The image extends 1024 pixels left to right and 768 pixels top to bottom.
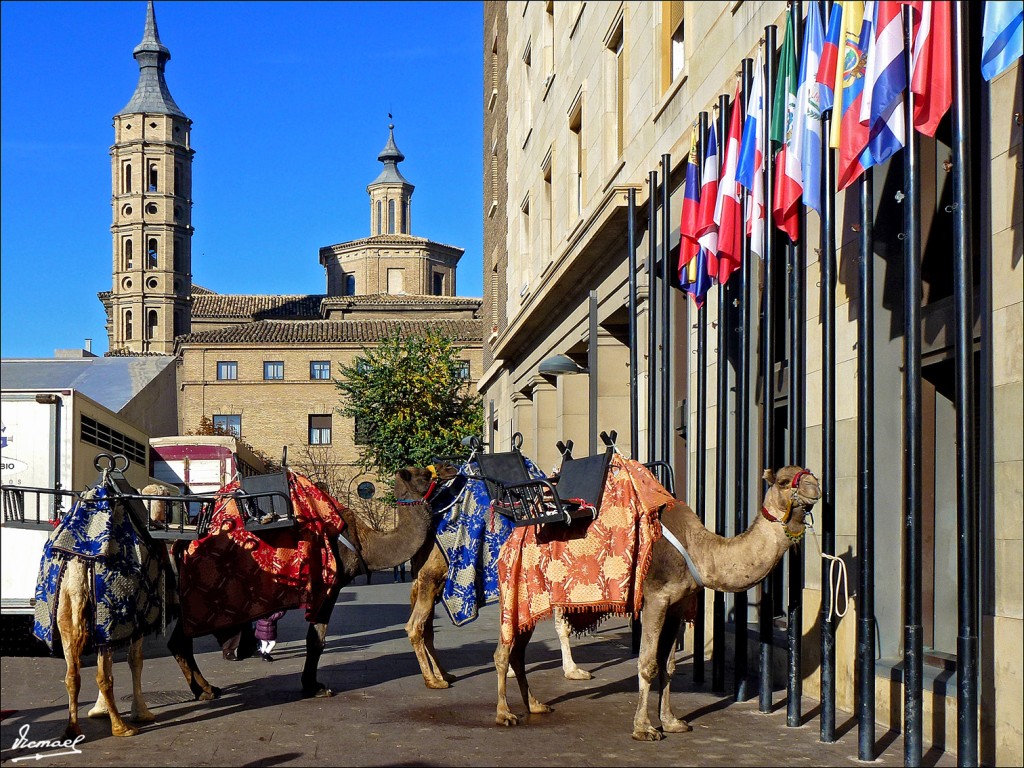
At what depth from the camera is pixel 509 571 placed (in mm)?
9734

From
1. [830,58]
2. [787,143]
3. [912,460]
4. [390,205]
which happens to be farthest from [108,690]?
[390,205]

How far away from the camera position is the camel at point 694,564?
8.72m

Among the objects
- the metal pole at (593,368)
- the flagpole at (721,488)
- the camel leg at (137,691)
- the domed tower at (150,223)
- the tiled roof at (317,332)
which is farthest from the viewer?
the domed tower at (150,223)

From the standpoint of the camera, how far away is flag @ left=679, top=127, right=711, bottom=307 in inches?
506

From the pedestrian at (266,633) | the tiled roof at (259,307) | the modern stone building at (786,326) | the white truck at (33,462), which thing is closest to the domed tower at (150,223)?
the tiled roof at (259,307)

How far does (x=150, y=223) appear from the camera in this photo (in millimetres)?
119625

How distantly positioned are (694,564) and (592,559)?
0.74 meters

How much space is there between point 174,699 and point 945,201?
7783mm

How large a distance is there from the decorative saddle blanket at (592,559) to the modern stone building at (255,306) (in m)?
69.8

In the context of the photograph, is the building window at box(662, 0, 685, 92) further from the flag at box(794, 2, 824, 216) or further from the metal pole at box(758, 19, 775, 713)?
the flag at box(794, 2, 824, 216)

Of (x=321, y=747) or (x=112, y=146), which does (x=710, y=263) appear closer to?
(x=321, y=747)

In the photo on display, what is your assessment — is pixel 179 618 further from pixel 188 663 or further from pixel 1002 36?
pixel 1002 36

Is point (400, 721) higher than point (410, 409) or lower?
lower

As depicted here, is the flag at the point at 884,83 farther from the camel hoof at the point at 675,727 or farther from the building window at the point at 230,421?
the building window at the point at 230,421
